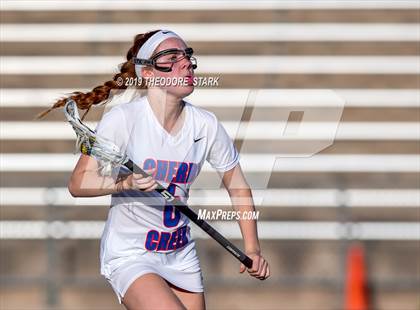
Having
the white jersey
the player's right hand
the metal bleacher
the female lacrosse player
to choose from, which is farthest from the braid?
the metal bleacher

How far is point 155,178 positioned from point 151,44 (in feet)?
2.01

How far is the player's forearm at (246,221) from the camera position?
4.82m

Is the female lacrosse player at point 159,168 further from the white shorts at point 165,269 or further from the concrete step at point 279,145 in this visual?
the concrete step at point 279,145

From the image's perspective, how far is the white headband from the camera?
15.6 ft

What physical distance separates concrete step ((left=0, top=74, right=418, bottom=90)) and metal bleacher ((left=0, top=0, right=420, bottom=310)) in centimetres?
1

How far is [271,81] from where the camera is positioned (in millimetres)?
10312

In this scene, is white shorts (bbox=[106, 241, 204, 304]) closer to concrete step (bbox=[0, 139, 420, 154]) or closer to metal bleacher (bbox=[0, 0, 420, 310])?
metal bleacher (bbox=[0, 0, 420, 310])

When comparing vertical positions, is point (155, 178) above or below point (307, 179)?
above

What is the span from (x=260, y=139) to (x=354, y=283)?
353cm

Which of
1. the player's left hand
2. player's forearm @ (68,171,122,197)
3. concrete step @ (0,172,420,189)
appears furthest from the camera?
concrete step @ (0,172,420,189)

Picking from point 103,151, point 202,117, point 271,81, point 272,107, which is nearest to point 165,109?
point 202,117

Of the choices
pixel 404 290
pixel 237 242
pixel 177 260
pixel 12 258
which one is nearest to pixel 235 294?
pixel 237 242

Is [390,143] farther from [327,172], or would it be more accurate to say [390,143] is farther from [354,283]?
[354,283]

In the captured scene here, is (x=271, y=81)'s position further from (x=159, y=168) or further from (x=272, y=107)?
(x=159, y=168)
